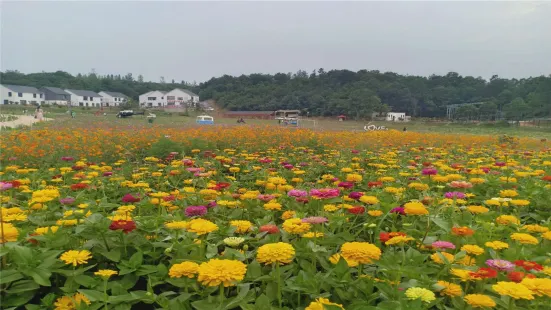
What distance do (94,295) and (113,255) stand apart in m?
0.25

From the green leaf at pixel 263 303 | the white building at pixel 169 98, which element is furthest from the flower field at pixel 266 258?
the white building at pixel 169 98

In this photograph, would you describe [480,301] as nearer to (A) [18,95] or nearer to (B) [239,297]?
(B) [239,297]

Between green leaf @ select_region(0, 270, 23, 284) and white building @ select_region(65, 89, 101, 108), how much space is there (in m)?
68.8

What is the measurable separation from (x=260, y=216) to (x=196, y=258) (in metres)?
0.86

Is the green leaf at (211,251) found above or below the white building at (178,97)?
below

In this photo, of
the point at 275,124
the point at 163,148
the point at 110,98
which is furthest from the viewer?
the point at 110,98

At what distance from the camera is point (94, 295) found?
123 cm

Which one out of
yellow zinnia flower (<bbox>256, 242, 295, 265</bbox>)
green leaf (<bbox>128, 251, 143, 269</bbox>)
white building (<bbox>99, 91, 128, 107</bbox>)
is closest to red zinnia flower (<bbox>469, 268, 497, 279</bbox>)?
yellow zinnia flower (<bbox>256, 242, 295, 265</bbox>)

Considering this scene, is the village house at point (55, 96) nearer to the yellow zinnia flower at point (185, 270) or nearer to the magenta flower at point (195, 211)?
the magenta flower at point (195, 211)

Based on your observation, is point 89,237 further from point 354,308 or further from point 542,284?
point 542,284

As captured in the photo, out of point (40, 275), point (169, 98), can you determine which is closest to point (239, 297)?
point (40, 275)

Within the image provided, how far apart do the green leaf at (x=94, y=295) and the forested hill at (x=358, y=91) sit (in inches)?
1859

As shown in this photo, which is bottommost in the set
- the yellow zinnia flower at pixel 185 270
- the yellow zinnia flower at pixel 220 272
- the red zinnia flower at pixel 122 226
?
the yellow zinnia flower at pixel 185 270

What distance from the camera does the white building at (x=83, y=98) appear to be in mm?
63562
